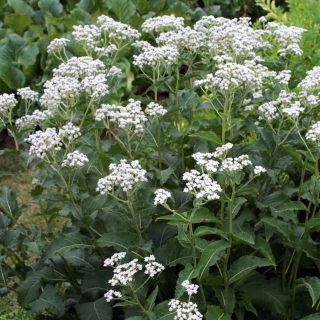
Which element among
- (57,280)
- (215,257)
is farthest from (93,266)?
(215,257)

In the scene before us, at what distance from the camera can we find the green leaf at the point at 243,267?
255 cm

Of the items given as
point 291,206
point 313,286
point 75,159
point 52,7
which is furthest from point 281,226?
point 52,7

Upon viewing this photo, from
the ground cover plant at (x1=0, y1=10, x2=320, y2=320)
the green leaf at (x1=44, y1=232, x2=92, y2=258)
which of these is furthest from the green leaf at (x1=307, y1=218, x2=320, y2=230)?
the green leaf at (x1=44, y1=232, x2=92, y2=258)

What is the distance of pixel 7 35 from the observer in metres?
7.00

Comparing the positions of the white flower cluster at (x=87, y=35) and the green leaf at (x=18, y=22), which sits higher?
the white flower cluster at (x=87, y=35)

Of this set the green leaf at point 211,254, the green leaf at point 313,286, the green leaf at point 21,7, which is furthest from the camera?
the green leaf at point 21,7

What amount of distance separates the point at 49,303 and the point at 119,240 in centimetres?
53

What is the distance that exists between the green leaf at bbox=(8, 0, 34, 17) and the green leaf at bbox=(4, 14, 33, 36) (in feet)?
0.80

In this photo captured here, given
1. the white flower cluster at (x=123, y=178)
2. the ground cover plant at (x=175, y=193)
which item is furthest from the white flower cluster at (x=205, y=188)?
the white flower cluster at (x=123, y=178)

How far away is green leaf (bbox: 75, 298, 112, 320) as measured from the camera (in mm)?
2877

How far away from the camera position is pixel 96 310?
9.51 feet

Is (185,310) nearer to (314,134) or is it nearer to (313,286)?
(313,286)

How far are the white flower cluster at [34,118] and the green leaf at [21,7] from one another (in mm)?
4618

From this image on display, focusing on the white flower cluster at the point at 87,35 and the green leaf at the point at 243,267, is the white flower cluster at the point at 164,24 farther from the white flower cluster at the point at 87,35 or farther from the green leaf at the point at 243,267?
the green leaf at the point at 243,267
